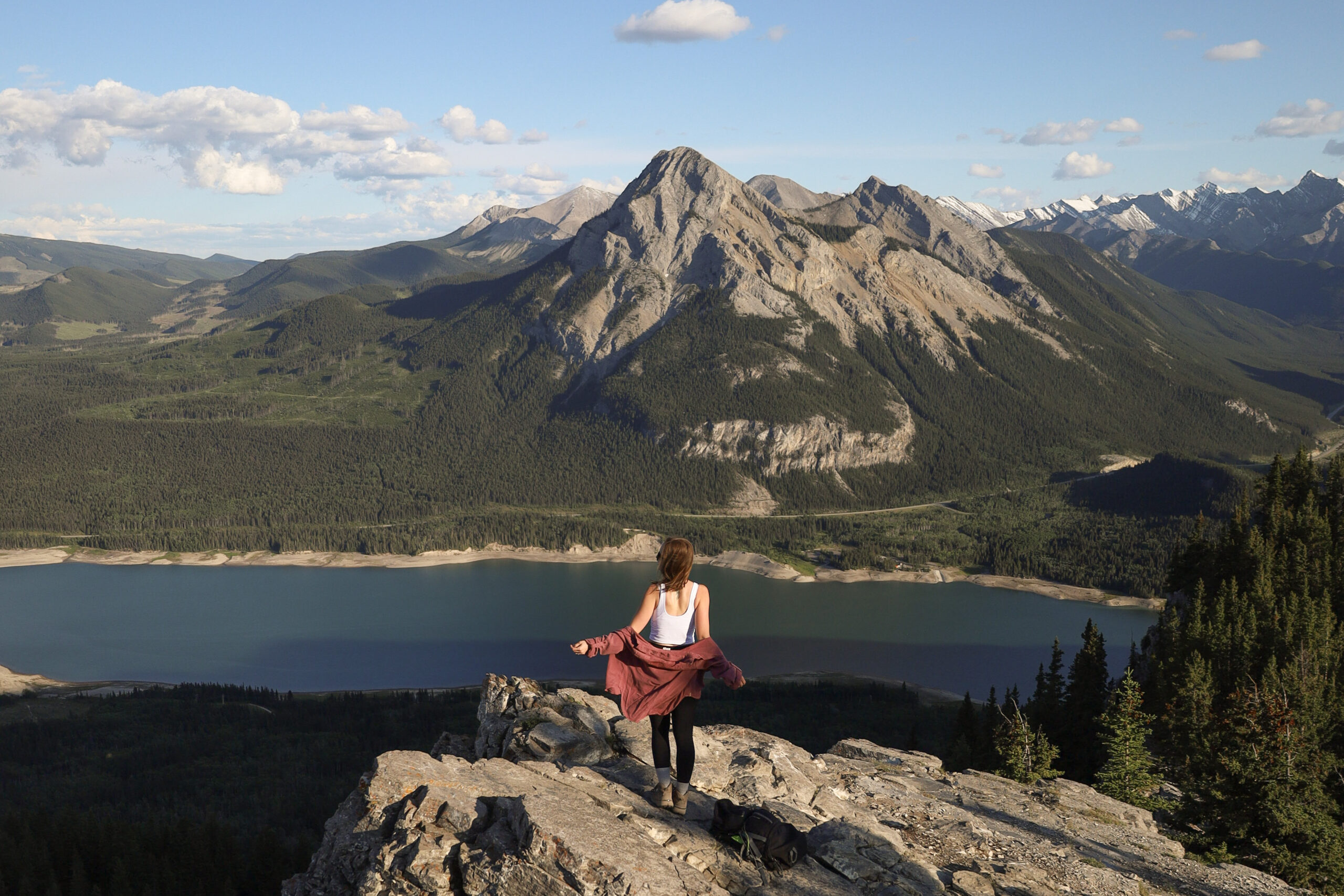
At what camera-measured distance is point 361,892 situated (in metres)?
18.3

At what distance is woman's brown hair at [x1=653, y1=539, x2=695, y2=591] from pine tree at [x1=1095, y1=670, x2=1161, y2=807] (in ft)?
86.0

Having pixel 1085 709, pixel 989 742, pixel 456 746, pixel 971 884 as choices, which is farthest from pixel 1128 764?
pixel 989 742

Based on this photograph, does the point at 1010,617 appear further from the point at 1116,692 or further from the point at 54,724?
the point at 54,724

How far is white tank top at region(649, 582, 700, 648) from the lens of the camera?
16953mm

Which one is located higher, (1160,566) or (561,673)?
(1160,566)

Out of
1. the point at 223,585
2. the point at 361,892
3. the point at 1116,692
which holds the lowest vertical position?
the point at 223,585

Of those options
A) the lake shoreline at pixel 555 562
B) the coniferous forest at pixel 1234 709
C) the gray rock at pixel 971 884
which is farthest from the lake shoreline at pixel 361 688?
the gray rock at pixel 971 884

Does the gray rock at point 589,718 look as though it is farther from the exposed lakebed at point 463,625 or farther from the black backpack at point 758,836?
the exposed lakebed at point 463,625

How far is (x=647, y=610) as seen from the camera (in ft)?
55.3

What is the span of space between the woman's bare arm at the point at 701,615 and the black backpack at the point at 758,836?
10.8 ft

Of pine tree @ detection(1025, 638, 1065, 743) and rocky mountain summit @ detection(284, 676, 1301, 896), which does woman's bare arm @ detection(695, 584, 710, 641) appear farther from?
pine tree @ detection(1025, 638, 1065, 743)

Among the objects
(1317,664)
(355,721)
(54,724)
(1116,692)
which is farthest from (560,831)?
(54,724)

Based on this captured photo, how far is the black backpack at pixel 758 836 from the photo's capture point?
56.9 feet

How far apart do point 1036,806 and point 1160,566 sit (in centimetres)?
16284
